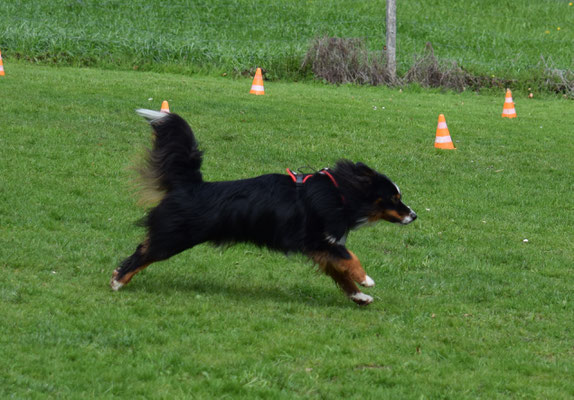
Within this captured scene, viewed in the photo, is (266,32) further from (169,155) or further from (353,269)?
(353,269)

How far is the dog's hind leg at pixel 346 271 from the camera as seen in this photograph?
6250mm

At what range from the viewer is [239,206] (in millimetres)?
6254

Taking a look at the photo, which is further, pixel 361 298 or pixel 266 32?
pixel 266 32

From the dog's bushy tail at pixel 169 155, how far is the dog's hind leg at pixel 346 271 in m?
1.28

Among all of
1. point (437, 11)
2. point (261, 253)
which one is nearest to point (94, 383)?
point (261, 253)

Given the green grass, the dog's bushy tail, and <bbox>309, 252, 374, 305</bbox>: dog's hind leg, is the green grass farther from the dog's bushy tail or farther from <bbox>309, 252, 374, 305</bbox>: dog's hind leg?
<bbox>309, 252, 374, 305</bbox>: dog's hind leg

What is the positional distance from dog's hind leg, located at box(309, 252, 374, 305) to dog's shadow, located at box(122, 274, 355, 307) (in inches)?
6.2

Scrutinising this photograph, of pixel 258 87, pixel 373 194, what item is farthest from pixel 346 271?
pixel 258 87

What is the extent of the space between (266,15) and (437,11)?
25.7ft

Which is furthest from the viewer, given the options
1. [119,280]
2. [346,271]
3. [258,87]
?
[258,87]

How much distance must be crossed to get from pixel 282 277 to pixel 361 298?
3.31ft

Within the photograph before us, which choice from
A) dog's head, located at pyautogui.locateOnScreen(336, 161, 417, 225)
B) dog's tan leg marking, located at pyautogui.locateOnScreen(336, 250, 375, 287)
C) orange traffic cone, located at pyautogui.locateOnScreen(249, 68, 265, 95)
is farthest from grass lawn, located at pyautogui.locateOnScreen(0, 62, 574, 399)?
orange traffic cone, located at pyautogui.locateOnScreen(249, 68, 265, 95)

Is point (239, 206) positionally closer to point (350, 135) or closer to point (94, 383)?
point (94, 383)

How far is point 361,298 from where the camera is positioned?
631cm
